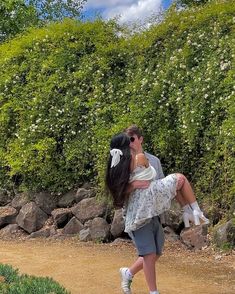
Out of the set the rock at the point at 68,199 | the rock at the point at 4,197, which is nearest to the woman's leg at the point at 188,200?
the rock at the point at 68,199

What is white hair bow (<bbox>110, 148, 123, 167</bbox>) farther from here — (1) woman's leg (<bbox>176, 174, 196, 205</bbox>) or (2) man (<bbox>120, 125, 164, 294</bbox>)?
(1) woman's leg (<bbox>176, 174, 196, 205</bbox>)

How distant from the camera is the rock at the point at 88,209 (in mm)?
10164

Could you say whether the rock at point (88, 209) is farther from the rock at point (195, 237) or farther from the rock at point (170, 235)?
the rock at point (195, 237)

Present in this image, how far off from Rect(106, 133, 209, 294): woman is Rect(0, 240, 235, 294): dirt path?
0.92 meters

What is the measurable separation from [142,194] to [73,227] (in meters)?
4.77

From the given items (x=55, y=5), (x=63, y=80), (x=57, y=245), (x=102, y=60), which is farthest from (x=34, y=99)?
(x=55, y=5)

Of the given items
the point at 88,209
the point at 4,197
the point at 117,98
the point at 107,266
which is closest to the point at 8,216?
the point at 4,197

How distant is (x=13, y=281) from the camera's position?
6.00 m

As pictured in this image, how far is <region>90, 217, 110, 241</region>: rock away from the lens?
9695mm

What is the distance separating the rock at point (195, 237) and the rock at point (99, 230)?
131cm

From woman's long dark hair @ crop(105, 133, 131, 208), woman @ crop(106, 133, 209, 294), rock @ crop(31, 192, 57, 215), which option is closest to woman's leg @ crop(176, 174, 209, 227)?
woman @ crop(106, 133, 209, 294)

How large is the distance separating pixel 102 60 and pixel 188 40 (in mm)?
1939

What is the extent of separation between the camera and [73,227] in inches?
404

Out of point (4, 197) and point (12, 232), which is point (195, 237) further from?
point (4, 197)
